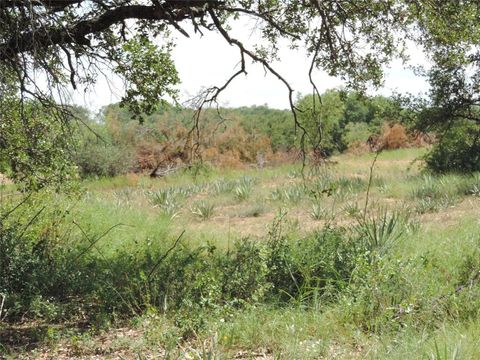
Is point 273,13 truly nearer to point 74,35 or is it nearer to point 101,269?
point 74,35

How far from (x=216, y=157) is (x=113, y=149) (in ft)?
24.6

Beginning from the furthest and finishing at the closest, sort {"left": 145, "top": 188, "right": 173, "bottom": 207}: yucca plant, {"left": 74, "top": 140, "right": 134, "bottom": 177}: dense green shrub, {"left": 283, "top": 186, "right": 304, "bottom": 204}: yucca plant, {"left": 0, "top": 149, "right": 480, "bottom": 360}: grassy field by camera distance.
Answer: {"left": 74, "top": 140, "right": 134, "bottom": 177}: dense green shrub, {"left": 145, "top": 188, "right": 173, "bottom": 207}: yucca plant, {"left": 283, "top": 186, "right": 304, "bottom": 204}: yucca plant, {"left": 0, "top": 149, "right": 480, "bottom": 360}: grassy field

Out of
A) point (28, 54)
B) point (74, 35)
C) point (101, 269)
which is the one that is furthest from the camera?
point (101, 269)

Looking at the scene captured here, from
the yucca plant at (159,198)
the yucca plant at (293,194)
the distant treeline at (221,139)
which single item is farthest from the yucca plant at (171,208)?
the distant treeline at (221,139)

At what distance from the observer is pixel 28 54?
22.8 ft

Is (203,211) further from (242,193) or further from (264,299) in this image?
(264,299)

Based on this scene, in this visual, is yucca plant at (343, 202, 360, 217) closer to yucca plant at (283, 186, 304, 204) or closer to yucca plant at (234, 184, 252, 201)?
yucca plant at (283, 186, 304, 204)

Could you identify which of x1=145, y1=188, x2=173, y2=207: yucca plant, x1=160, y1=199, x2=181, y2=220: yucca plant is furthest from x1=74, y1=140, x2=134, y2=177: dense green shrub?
x1=160, y1=199, x2=181, y2=220: yucca plant

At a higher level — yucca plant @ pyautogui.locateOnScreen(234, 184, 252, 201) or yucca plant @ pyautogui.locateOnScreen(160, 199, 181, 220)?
yucca plant @ pyautogui.locateOnScreen(234, 184, 252, 201)

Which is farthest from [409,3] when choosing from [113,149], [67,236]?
[113,149]

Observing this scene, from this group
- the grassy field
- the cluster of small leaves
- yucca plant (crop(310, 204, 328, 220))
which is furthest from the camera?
yucca plant (crop(310, 204, 328, 220))

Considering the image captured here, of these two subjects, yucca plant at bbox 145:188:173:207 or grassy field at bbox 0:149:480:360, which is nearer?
grassy field at bbox 0:149:480:360

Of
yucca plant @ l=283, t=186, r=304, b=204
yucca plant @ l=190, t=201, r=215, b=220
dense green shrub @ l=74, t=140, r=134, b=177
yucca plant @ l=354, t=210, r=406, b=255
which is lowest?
yucca plant @ l=190, t=201, r=215, b=220

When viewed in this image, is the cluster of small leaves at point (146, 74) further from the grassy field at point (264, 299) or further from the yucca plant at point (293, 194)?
the yucca plant at point (293, 194)
